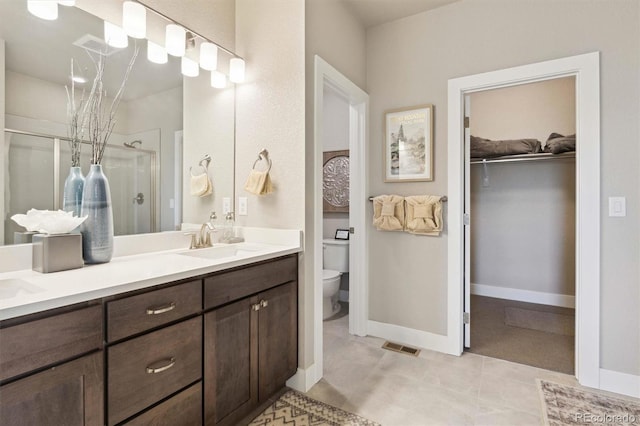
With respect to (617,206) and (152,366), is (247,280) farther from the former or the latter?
(617,206)

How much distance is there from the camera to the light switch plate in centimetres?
186

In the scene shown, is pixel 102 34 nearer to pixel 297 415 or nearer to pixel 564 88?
pixel 297 415

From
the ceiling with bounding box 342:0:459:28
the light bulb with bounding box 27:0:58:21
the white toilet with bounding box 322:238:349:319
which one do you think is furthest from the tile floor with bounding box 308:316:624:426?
the ceiling with bounding box 342:0:459:28

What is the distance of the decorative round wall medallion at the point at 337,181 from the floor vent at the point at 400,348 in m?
1.53

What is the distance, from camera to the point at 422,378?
2.04 metres

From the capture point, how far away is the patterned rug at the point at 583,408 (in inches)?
64.1

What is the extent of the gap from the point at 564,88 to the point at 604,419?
3178 millimetres

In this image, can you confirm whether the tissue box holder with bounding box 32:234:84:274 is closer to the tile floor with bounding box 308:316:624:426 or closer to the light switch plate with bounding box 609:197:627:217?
the tile floor with bounding box 308:316:624:426

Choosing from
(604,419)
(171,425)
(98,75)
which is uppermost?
(98,75)

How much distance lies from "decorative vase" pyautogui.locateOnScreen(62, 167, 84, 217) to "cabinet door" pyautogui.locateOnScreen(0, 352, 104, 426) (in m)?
0.72

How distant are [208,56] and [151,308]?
62.3 inches

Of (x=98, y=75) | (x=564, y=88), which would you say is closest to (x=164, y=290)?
(x=98, y=75)

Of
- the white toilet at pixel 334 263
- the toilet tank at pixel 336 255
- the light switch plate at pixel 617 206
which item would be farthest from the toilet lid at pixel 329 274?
the light switch plate at pixel 617 206

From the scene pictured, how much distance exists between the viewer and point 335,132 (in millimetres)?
3584
